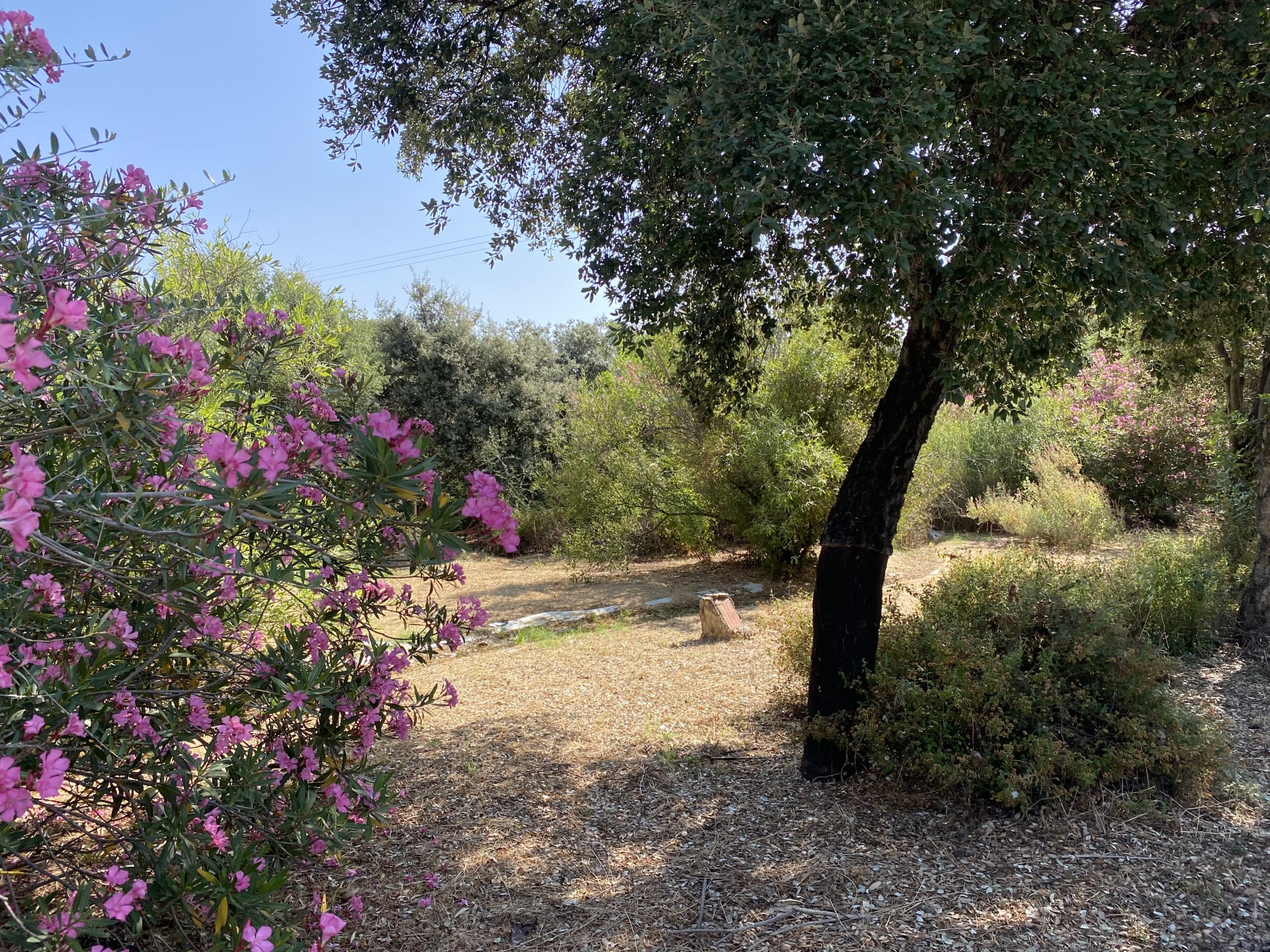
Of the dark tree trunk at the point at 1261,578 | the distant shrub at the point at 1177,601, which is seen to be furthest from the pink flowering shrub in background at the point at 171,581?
the dark tree trunk at the point at 1261,578

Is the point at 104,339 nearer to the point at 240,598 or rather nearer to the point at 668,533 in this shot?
the point at 240,598

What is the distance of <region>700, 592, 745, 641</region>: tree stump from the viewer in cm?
685

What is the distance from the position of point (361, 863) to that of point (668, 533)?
8.01 metres

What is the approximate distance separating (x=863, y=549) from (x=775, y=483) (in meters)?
5.12

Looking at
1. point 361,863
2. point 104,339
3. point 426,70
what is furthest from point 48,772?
point 426,70

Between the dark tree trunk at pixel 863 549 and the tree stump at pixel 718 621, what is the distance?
9.73ft

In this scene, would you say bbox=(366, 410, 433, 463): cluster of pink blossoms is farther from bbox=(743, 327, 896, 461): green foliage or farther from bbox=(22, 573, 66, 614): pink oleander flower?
bbox=(743, 327, 896, 461): green foliage

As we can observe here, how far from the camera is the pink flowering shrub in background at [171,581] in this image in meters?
1.50

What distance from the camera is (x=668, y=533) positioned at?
36.0ft

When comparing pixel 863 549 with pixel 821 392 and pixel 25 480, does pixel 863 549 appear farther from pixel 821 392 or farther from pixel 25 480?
pixel 821 392

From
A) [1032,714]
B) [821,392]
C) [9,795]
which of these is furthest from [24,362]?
→ [821,392]

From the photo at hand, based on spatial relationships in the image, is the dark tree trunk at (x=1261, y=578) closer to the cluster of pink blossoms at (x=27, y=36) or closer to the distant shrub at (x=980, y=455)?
the distant shrub at (x=980, y=455)

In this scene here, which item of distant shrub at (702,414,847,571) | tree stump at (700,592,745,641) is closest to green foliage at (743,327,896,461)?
distant shrub at (702,414,847,571)

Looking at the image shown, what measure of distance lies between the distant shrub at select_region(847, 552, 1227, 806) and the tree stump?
2917 millimetres
